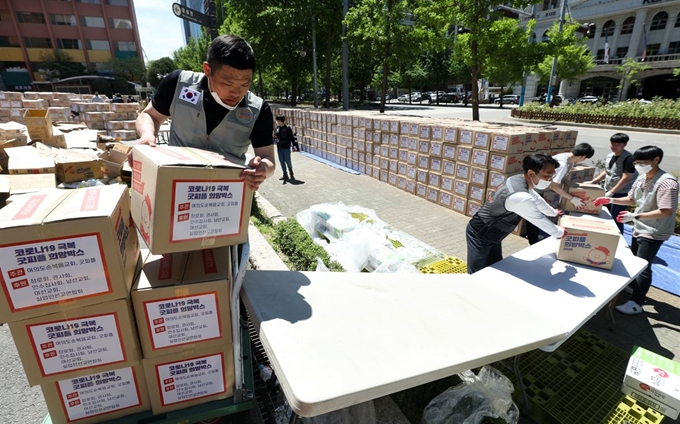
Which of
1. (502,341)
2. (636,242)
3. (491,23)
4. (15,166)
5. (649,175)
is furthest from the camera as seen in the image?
(491,23)

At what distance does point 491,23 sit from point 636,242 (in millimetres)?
8799

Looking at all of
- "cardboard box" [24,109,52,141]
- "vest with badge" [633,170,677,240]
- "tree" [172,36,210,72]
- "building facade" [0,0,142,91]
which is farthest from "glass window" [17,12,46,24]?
"vest with badge" [633,170,677,240]

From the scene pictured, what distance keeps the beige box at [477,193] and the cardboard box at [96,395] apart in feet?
20.8

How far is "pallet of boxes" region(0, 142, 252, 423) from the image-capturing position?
1.58 meters

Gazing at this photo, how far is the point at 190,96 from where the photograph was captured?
2.34m

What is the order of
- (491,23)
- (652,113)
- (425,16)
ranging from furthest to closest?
(652,113) → (425,16) → (491,23)

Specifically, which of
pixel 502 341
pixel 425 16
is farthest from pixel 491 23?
pixel 502 341

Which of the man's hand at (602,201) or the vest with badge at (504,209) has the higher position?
the vest with badge at (504,209)

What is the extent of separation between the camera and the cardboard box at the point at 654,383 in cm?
253

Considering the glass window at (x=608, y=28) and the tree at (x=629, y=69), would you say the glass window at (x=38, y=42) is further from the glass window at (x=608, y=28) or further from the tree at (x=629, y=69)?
the glass window at (x=608, y=28)

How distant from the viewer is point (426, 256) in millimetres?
5000

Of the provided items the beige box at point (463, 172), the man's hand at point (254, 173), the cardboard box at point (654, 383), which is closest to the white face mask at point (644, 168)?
the cardboard box at point (654, 383)

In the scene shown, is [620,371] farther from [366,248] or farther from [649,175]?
[366,248]

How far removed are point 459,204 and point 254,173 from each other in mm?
6373
